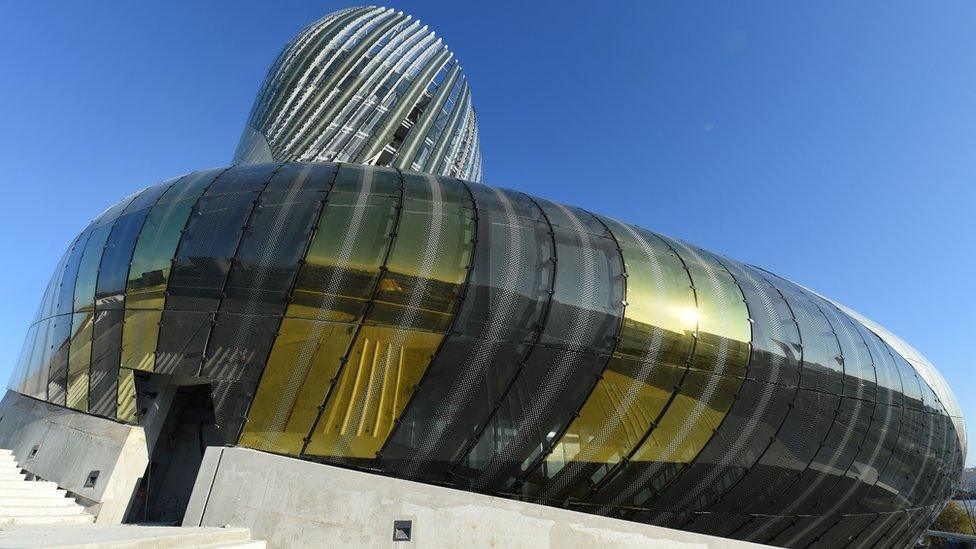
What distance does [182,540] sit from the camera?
5770mm

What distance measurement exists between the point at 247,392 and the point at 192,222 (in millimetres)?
4382

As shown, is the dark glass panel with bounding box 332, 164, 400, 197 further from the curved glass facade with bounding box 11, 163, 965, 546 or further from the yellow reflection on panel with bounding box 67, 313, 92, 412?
the yellow reflection on panel with bounding box 67, 313, 92, 412

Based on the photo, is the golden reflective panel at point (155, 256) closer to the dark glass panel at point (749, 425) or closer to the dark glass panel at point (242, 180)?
the dark glass panel at point (242, 180)

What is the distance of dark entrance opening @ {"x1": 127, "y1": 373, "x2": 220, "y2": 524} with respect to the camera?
10703mm

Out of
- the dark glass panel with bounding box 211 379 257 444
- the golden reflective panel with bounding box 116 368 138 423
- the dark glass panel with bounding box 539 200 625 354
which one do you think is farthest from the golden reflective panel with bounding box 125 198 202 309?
the dark glass panel with bounding box 539 200 625 354

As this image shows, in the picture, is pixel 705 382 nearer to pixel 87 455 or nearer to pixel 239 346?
pixel 239 346

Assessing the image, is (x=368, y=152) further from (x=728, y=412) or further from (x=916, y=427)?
(x=916, y=427)

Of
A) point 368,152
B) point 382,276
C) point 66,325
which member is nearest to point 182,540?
point 382,276

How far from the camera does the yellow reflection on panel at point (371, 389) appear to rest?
9500mm

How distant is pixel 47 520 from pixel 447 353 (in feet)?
23.5

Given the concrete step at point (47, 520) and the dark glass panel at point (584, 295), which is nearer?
the concrete step at point (47, 520)

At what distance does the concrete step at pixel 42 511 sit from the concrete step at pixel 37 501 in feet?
0.50

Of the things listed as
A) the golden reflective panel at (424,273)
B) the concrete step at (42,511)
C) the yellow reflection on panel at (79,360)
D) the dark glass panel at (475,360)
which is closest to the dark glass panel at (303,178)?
the golden reflective panel at (424,273)

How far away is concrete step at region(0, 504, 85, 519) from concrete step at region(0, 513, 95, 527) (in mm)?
139
